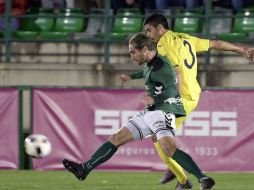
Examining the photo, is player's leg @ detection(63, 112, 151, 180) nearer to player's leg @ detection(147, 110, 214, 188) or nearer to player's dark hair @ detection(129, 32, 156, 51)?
player's leg @ detection(147, 110, 214, 188)

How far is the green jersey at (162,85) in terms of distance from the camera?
39.0ft

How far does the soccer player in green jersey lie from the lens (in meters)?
11.9

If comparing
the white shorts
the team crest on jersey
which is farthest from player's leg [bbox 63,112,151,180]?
the team crest on jersey

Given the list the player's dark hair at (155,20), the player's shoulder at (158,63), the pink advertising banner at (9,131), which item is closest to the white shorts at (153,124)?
the player's shoulder at (158,63)

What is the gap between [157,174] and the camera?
15750 millimetres

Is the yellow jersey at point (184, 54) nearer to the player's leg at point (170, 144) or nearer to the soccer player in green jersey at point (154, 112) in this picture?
the soccer player in green jersey at point (154, 112)

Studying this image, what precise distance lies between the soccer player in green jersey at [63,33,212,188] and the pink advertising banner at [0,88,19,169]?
4.72 m

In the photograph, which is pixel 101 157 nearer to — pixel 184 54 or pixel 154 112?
pixel 154 112

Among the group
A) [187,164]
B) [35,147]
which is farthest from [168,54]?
[35,147]

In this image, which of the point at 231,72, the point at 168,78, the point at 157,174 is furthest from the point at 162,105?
the point at 231,72

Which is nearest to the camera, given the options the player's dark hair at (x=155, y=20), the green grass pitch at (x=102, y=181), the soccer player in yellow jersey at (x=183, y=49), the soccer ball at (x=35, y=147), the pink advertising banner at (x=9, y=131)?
the player's dark hair at (x=155, y=20)

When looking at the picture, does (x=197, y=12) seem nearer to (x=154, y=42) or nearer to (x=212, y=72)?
(x=212, y=72)

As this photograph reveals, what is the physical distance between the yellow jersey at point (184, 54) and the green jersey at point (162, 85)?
0.75m

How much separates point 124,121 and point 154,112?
4415 mm
